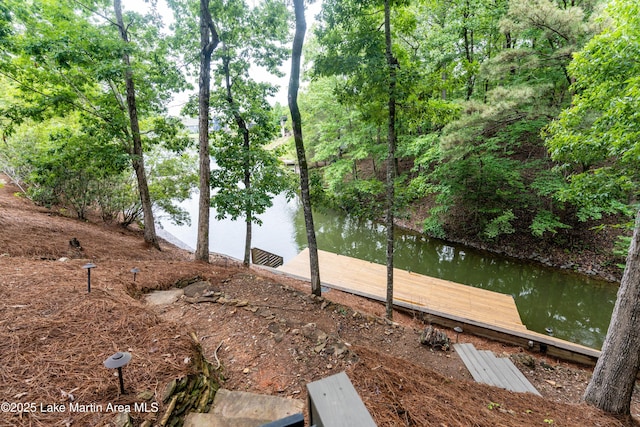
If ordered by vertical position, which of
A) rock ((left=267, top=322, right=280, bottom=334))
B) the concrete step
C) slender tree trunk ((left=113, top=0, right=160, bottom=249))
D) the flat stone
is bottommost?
rock ((left=267, top=322, right=280, bottom=334))

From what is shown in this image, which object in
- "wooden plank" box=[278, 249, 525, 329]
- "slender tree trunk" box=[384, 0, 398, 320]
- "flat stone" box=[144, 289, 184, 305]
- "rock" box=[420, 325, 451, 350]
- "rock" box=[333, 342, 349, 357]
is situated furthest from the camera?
"wooden plank" box=[278, 249, 525, 329]

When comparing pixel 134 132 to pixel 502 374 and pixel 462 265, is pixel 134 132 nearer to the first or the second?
pixel 502 374

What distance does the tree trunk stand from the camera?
2535 mm

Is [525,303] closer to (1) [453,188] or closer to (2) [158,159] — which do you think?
(1) [453,188]

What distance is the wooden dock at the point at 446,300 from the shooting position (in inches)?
217

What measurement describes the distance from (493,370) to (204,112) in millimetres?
6710

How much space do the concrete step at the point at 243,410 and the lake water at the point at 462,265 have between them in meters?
3.89

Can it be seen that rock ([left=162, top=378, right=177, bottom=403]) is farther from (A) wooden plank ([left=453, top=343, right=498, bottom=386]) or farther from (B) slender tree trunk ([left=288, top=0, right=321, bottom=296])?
(A) wooden plank ([left=453, top=343, right=498, bottom=386])

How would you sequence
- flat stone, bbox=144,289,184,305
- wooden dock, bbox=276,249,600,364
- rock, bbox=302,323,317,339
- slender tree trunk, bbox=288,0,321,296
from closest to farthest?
rock, bbox=302,323,317,339 < flat stone, bbox=144,289,184,305 < slender tree trunk, bbox=288,0,321,296 < wooden dock, bbox=276,249,600,364

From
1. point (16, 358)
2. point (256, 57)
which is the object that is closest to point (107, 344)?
point (16, 358)

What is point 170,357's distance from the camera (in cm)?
214

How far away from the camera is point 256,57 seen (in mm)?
6223

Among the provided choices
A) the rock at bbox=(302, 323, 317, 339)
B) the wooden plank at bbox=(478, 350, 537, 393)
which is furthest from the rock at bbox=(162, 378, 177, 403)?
the wooden plank at bbox=(478, 350, 537, 393)

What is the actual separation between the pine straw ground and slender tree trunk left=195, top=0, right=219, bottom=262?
1.49 metres
